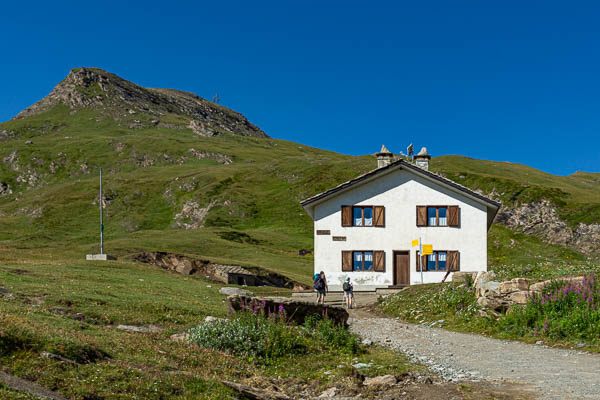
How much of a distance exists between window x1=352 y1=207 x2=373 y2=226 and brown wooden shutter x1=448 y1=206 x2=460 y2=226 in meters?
6.72

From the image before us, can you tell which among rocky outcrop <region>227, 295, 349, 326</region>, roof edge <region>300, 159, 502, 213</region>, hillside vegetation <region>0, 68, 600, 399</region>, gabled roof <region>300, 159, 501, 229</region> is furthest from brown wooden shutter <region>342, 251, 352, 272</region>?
rocky outcrop <region>227, 295, 349, 326</region>

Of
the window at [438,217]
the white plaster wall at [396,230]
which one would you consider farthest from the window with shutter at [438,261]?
the window at [438,217]

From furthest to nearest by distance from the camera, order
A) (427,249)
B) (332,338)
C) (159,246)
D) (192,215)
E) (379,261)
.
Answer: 1. (192,215)
2. (159,246)
3. (379,261)
4. (427,249)
5. (332,338)

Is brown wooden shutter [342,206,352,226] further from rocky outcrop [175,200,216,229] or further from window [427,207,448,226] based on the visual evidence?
rocky outcrop [175,200,216,229]

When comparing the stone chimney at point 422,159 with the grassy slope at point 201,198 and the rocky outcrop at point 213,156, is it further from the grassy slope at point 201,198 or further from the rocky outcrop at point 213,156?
the rocky outcrop at point 213,156

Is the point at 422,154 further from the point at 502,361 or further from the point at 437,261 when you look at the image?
the point at 502,361

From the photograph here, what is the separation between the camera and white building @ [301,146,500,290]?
1795 inches

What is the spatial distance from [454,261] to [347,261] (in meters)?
9.09

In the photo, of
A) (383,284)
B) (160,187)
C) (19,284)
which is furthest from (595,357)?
(160,187)

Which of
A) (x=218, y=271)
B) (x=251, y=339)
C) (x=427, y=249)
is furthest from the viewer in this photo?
(x=218, y=271)

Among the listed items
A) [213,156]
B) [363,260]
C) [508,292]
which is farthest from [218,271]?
[213,156]

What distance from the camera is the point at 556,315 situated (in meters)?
16.7

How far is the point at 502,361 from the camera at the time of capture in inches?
532

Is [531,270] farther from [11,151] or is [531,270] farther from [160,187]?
[11,151]
